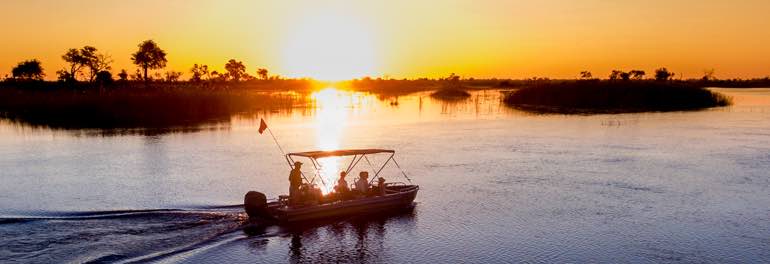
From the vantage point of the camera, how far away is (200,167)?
3241 cm

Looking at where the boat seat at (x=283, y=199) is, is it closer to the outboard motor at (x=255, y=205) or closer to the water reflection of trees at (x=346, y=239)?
the outboard motor at (x=255, y=205)

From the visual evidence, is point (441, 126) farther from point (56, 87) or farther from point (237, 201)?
point (56, 87)

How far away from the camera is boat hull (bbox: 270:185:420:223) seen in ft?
67.8

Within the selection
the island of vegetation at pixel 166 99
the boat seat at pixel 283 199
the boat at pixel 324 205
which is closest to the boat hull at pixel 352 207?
the boat at pixel 324 205

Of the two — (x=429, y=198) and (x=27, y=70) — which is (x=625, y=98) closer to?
(x=429, y=198)

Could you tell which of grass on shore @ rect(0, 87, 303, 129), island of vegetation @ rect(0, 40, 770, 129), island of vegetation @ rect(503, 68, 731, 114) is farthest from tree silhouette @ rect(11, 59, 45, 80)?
island of vegetation @ rect(503, 68, 731, 114)

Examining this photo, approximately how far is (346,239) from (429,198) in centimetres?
645

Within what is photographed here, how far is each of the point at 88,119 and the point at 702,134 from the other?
53.1 m

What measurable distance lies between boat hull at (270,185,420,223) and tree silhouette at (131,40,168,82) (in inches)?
3537

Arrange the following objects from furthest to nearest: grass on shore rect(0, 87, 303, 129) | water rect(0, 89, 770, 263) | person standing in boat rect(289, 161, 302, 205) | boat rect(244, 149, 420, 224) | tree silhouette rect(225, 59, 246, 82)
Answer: tree silhouette rect(225, 59, 246, 82)
grass on shore rect(0, 87, 303, 129)
person standing in boat rect(289, 161, 302, 205)
boat rect(244, 149, 420, 224)
water rect(0, 89, 770, 263)

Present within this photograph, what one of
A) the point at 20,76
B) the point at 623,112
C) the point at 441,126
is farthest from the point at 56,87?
the point at 623,112

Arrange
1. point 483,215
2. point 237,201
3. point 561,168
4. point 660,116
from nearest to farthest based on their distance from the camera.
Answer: point 483,215, point 237,201, point 561,168, point 660,116

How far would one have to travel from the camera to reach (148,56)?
341ft

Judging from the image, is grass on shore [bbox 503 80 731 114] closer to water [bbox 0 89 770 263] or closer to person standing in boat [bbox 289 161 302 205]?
water [bbox 0 89 770 263]
